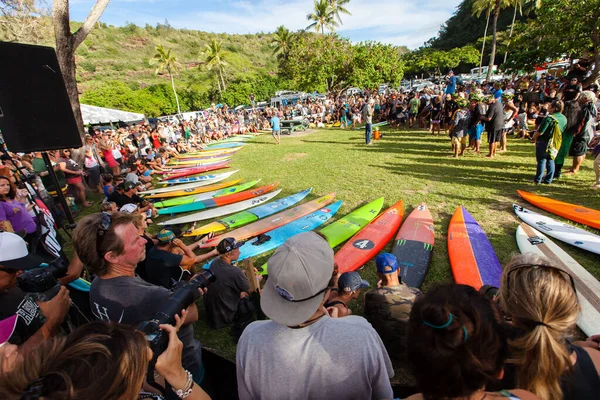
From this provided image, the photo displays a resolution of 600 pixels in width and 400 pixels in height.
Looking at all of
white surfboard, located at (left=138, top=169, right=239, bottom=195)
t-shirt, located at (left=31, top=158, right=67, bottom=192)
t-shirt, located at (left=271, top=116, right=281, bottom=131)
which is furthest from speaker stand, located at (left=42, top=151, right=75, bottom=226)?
t-shirt, located at (left=271, top=116, right=281, bottom=131)

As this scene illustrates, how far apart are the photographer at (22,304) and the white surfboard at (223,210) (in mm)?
4115

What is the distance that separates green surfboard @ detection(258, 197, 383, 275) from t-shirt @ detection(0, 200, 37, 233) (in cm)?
413

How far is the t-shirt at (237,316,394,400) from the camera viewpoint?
1.13 m

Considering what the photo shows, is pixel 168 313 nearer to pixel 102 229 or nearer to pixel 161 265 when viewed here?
pixel 102 229

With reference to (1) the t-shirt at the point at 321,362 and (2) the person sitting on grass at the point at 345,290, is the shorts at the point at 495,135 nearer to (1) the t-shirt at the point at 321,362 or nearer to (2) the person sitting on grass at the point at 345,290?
(2) the person sitting on grass at the point at 345,290

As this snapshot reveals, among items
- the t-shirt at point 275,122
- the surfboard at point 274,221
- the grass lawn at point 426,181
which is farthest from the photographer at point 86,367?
the t-shirt at point 275,122

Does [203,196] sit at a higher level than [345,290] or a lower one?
lower

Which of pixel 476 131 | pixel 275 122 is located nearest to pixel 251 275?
pixel 476 131

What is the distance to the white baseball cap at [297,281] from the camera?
3.78ft

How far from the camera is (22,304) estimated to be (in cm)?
151

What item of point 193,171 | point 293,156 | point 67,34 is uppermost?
point 67,34

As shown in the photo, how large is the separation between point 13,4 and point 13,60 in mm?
9296

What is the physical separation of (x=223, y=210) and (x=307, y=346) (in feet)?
18.5

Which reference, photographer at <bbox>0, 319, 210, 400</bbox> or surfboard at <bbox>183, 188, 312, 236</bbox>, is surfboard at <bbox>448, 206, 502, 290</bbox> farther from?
surfboard at <bbox>183, 188, 312, 236</bbox>
